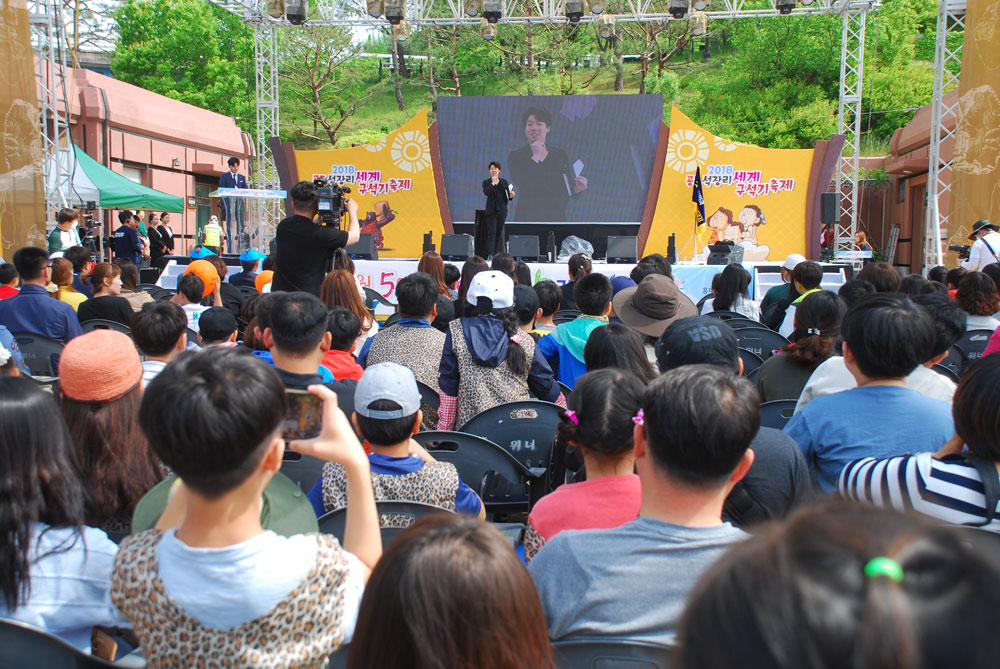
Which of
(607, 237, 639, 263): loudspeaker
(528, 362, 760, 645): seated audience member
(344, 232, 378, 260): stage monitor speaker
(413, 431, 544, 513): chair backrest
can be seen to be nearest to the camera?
(528, 362, 760, 645): seated audience member

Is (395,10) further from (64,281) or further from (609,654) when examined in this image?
(609,654)

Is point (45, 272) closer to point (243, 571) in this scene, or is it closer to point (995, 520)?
point (243, 571)

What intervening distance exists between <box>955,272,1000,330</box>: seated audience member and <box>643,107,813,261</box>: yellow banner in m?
10.3

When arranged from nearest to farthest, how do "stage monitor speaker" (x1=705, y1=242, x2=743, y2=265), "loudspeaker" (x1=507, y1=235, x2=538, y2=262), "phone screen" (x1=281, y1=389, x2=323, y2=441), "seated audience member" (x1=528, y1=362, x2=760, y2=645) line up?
"seated audience member" (x1=528, y1=362, x2=760, y2=645)
"phone screen" (x1=281, y1=389, x2=323, y2=441)
"stage monitor speaker" (x1=705, y1=242, x2=743, y2=265)
"loudspeaker" (x1=507, y1=235, x2=538, y2=262)

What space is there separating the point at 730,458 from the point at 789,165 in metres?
14.6

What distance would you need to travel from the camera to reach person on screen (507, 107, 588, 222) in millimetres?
15617

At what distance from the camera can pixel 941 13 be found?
34.8 ft

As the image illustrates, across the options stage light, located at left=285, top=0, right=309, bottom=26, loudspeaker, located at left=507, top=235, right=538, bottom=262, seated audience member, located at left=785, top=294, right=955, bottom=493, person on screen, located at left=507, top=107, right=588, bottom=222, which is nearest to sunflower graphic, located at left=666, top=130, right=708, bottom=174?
person on screen, located at left=507, top=107, right=588, bottom=222

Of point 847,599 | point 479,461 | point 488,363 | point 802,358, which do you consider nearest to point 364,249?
point 488,363

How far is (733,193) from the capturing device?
15.0 metres

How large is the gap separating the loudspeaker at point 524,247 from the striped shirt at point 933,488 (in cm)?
1044

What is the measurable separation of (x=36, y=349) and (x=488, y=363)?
112 inches

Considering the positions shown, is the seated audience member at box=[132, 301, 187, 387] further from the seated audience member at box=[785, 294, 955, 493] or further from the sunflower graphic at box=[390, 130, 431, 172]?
the sunflower graphic at box=[390, 130, 431, 172]

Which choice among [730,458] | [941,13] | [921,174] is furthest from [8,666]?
[921,174]
